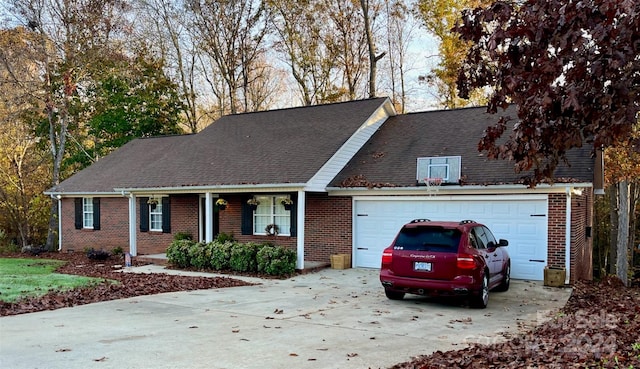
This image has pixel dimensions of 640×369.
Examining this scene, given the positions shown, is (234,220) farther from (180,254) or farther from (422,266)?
(422,266)

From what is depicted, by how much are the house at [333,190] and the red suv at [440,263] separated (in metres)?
3.69

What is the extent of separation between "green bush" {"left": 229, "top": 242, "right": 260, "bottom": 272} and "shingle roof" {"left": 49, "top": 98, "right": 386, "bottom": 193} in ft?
6.67

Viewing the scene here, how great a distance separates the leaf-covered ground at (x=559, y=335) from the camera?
5.02 m

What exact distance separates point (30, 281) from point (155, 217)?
7.47m

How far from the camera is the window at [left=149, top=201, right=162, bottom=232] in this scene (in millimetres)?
19984

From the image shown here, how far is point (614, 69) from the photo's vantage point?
210 inches

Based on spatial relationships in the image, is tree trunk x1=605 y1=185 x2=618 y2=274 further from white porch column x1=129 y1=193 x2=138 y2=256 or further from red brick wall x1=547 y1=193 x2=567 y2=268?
white porch column x1=129 y1=193 x2=138 y2=256

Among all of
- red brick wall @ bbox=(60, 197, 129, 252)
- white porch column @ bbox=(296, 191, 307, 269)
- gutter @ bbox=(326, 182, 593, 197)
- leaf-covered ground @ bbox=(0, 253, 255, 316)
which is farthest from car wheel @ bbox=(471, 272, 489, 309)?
red brick wall @ bbox=(60, 197, 129, 252)

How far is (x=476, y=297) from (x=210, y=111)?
A: 2753 centimetres

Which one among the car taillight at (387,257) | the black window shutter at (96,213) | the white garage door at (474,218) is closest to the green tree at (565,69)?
the car taillight at (387,257)

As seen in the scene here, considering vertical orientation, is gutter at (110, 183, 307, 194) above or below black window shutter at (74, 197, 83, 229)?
above

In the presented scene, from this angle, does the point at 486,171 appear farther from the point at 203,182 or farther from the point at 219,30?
the point at 219,30

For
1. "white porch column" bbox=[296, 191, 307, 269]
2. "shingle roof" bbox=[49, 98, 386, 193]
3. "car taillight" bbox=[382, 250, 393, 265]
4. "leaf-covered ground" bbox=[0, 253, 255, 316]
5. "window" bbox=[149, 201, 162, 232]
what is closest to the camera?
"leaf-covered ground" bbox=[0, 253, 255, 316]

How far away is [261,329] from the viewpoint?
7746mm
